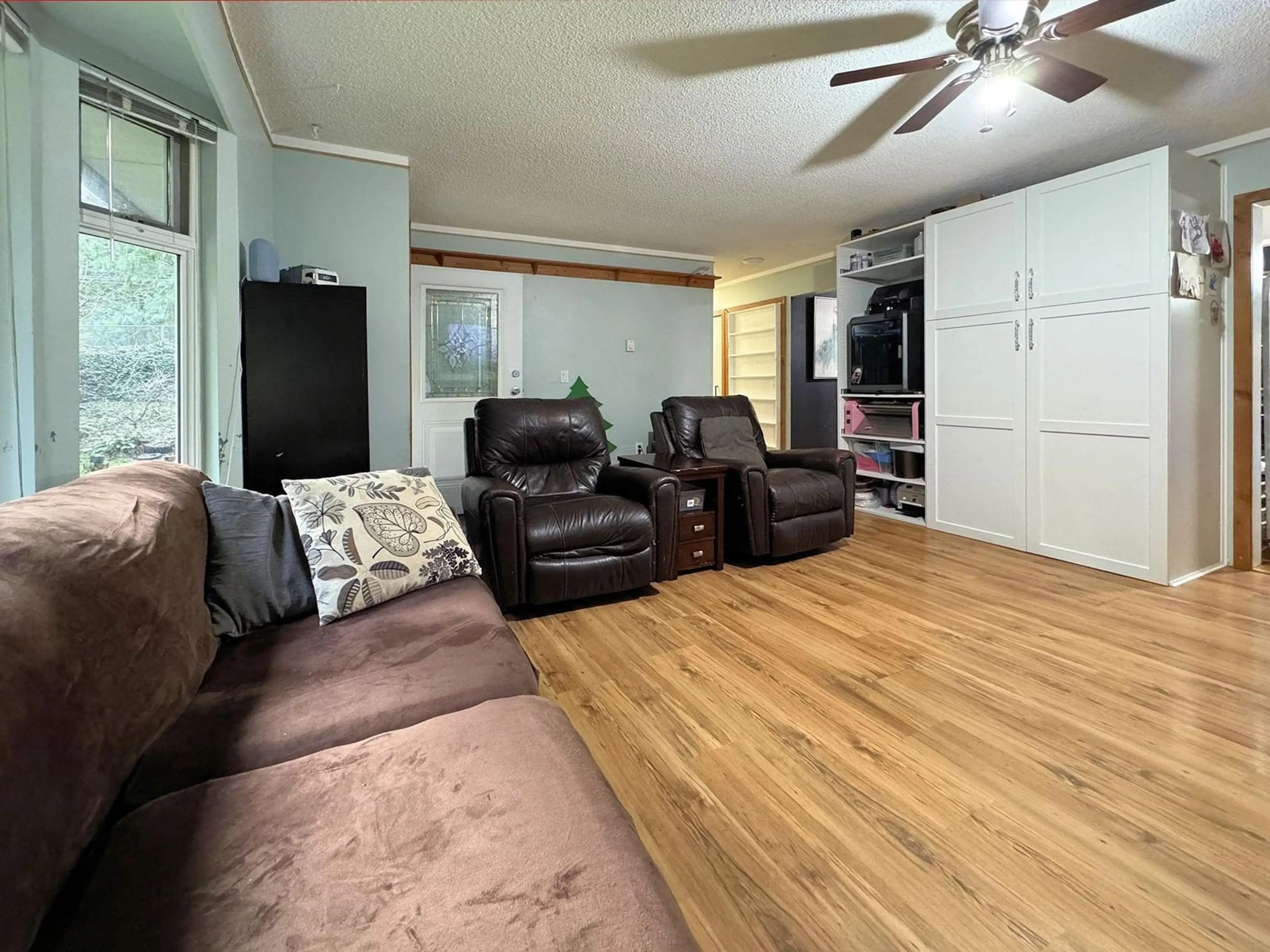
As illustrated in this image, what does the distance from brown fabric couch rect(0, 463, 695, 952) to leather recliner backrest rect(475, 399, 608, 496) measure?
6.50 ft

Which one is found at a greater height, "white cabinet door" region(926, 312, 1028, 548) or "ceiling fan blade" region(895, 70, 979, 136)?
"ceiling fan blade" region(895, 70, 979, 136)

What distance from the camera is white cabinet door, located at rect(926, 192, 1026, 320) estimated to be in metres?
3.55

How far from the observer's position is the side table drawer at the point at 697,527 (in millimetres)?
3227

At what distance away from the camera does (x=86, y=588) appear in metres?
0.86

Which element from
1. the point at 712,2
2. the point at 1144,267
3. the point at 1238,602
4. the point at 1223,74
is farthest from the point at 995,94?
the point at 1238,602

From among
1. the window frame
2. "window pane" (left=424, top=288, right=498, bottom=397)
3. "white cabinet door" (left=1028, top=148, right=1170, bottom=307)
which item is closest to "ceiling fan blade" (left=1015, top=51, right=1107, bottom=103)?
"white cabinet door" (left=1028, top=148, right=1170, bottom=307)

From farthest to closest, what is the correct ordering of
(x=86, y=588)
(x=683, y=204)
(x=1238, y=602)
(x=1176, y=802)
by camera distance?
(x=683, y=204) → (x=1238, y=602) → (x=1176, y=802) → (x=86, y=588)

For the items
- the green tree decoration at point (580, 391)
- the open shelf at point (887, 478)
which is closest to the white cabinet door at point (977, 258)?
the open shelf at point (887, 478)

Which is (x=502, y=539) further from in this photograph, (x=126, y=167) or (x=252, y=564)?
(x=126, y=167)

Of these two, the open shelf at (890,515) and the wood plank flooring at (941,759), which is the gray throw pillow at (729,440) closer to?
the wood plank flooring at (941,759)

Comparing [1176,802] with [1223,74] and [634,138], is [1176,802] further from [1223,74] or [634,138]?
[634,138]

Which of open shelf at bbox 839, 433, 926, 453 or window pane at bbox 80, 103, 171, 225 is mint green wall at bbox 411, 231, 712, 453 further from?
window pane at bbox 80, 103, 171, 225

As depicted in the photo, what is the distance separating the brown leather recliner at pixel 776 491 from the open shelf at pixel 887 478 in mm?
831

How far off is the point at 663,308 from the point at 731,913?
200 inches
